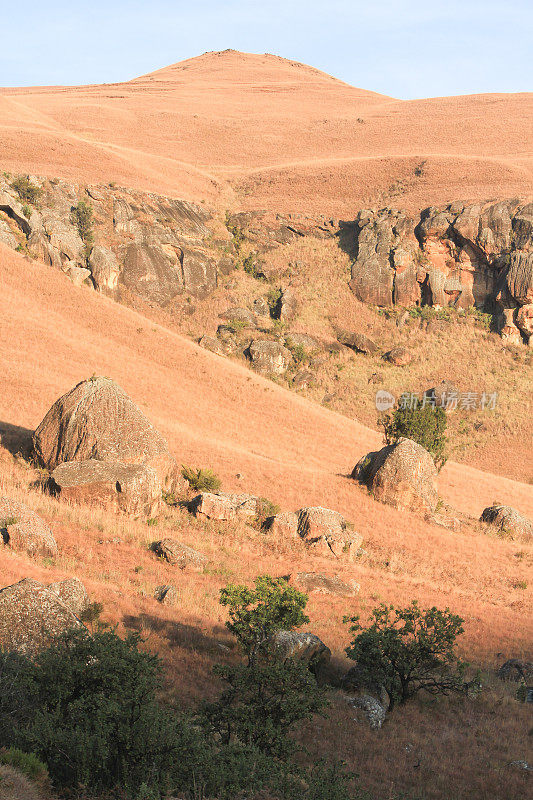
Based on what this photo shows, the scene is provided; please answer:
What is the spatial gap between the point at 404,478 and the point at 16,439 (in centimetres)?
1902

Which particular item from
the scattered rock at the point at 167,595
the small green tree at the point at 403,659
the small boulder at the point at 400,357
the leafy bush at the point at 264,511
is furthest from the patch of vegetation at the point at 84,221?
the small green tree at the point at 403,659

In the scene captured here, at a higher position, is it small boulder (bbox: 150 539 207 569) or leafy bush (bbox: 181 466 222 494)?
small boulder (bbox: 150 539 207 569)

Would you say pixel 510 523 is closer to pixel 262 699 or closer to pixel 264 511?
pixel 264 511

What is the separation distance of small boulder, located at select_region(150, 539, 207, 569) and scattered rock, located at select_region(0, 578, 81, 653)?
332 inches

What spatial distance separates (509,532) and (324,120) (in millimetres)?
117862

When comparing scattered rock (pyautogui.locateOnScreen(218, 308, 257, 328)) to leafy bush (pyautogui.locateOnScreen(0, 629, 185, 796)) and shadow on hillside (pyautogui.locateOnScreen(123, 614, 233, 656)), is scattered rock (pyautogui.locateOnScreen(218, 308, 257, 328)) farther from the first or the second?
leafy bush (pyautogui.locateOnScreen(0, 629, 185, 796))

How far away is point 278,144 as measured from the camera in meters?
116

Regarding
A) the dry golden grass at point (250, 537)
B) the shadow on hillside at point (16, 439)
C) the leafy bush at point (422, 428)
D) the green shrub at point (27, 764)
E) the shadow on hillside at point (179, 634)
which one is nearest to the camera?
the green shrub at point (27, 764)

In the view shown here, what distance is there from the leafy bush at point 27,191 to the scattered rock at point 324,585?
5946cm

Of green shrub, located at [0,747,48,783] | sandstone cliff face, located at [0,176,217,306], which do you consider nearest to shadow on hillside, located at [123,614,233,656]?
green shrub, located at [0,747,48,783]

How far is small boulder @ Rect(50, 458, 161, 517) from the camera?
2133cm

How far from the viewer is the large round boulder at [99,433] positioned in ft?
79.9

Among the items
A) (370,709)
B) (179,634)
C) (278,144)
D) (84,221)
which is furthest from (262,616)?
(278,144)

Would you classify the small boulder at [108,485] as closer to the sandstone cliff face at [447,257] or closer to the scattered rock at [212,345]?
the scattered rock at [212,345]
